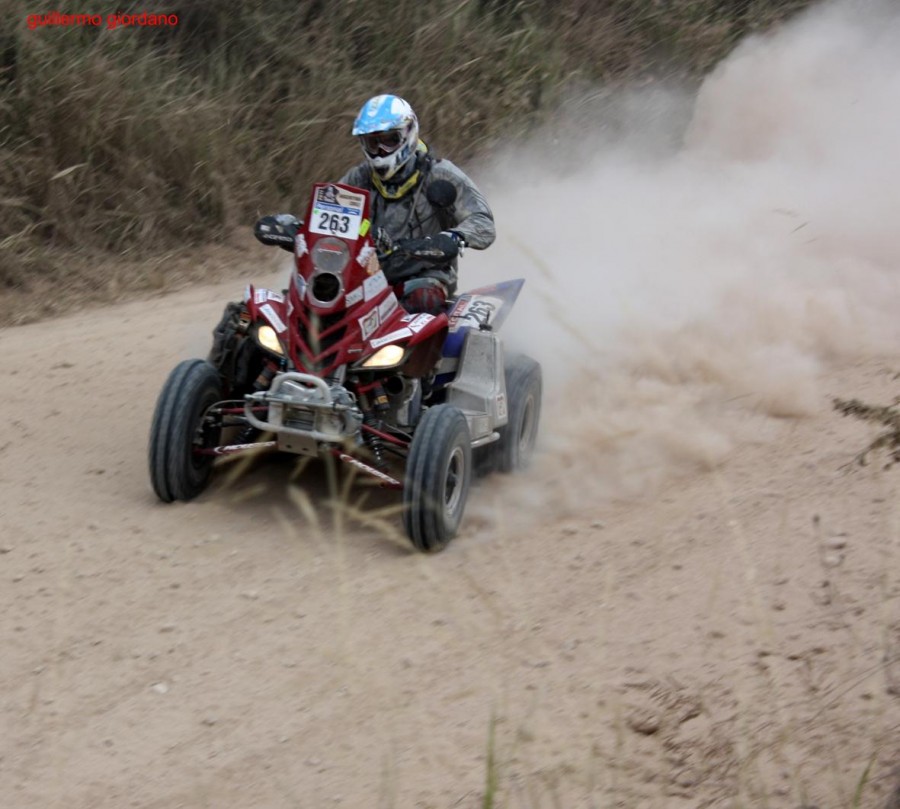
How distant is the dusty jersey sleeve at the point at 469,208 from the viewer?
674cm

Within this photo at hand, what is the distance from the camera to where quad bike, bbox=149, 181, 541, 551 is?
5852mm

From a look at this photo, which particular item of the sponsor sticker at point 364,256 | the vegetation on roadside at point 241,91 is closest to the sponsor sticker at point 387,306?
the sponsor sticker at point 364,256

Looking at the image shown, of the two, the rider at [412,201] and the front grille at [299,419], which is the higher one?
the rider at [412,201]

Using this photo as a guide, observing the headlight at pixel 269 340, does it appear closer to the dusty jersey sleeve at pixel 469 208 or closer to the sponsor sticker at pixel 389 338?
the sponsor sticker at pixel 389 338

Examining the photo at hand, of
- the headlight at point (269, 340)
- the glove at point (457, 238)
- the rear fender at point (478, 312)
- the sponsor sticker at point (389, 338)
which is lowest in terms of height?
the rear fender at point (478, 312)

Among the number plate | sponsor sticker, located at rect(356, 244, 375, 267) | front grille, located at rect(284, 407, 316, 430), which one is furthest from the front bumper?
the number plate

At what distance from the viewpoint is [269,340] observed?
241 inches

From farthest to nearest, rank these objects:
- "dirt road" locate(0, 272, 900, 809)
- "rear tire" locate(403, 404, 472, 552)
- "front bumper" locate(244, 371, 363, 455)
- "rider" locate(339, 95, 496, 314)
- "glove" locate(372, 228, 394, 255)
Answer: "glove" locate(372, 228, 394, 255), "rider" locate(339, 95, 496, 314), "front bumper" locate(244, 371, 363, 455), "rear tire" locate(403, 404, 472, 552), "dirt road" locate(0, 272, 900, 809)

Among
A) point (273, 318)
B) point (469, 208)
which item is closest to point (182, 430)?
point (273, 318)

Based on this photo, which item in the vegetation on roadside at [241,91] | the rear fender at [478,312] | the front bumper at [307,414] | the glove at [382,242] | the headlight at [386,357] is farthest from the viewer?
the vegetation on roadside at [241,91]

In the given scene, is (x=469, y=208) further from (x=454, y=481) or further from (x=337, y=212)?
(x=454, y=481)

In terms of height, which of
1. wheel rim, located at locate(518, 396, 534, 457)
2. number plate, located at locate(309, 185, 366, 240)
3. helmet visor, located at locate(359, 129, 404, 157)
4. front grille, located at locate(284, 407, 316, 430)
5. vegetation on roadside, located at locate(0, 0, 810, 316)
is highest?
helmet visor, located at locate(359, 129, 404, 157)

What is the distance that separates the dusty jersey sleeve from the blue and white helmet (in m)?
0.22

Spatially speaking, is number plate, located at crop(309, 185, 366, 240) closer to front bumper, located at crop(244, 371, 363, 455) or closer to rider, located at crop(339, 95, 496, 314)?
rider, located at crop(339, 95, 496, 314)
